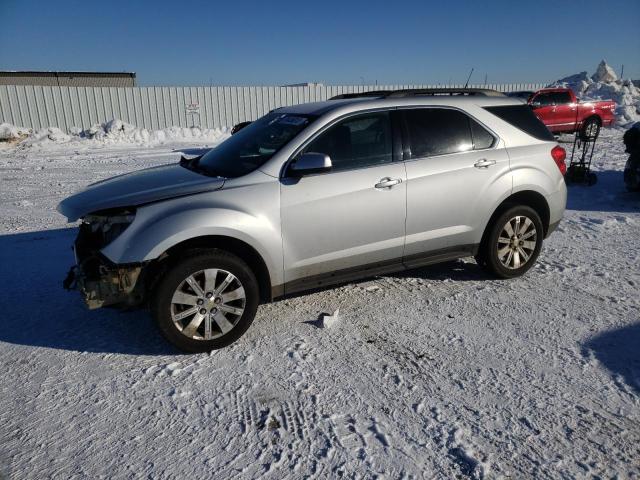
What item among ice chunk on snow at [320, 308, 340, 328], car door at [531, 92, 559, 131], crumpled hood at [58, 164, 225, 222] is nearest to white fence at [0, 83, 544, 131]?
car door at [531, 92, 559, 131]

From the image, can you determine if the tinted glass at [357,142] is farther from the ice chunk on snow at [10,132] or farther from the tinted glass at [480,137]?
the ice chunk on snow at [10,132]

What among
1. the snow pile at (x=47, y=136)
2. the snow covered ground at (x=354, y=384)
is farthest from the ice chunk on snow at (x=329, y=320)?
the snow pile at (x=47, y=136)

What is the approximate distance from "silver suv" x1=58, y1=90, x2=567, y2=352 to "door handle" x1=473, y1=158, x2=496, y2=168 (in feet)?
0.04

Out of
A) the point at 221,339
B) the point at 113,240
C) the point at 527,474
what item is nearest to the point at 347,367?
the point at 221,339

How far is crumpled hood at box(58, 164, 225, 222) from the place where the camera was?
3.48 metres

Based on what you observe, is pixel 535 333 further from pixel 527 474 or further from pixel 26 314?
pixel 26 314

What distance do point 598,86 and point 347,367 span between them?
106 ft

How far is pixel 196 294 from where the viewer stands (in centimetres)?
348

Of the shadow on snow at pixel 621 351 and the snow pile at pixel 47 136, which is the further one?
the snow pile at pixel 47 136

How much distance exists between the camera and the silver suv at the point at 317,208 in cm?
342

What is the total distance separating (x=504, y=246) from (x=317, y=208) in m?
2.10

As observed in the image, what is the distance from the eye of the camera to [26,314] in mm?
4188

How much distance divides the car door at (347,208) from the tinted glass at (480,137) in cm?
89

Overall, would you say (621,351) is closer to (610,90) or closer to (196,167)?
(196,167)
